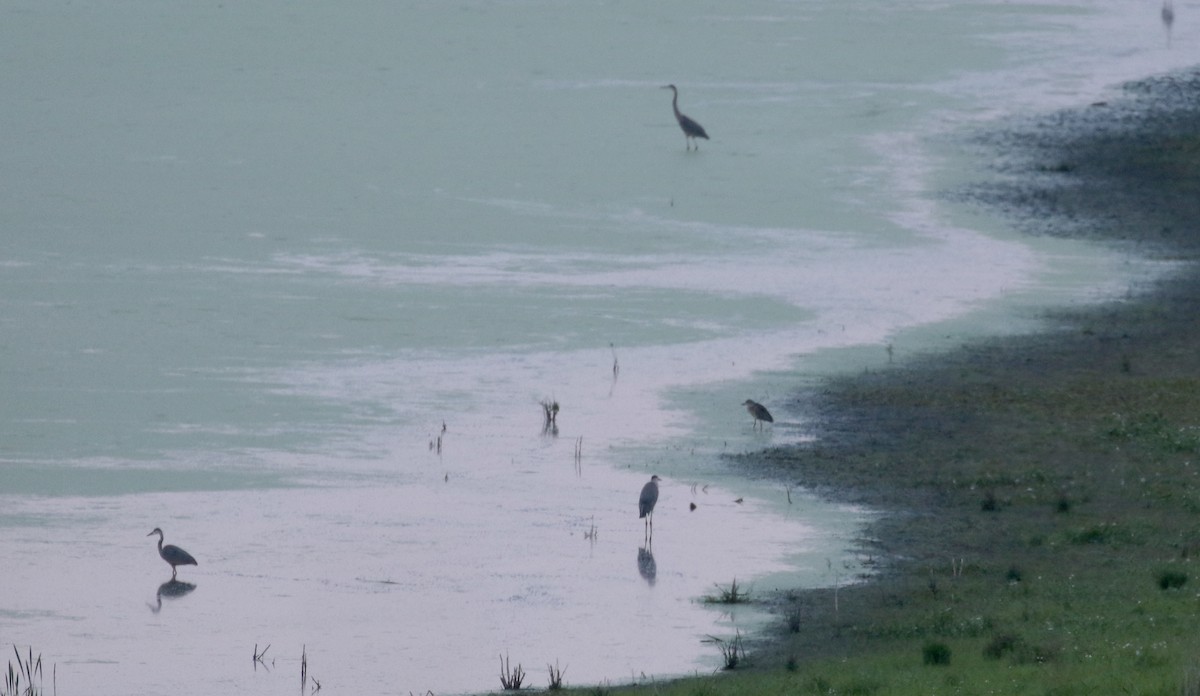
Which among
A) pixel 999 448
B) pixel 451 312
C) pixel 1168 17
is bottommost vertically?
pixel 999 448

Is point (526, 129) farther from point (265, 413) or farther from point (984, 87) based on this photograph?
point (265, 413)

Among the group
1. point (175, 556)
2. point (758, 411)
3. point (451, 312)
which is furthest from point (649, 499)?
point (451, 312)

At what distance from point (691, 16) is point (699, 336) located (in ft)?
80.6

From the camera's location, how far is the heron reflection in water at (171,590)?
11543 millimetres

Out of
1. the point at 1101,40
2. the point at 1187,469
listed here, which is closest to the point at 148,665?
the point at 1187,469

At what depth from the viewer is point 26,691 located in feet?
32.0

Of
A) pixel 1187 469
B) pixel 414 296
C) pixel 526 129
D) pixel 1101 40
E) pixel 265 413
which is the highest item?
pixel 1101 40

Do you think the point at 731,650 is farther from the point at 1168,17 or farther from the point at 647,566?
the point at 1168,17

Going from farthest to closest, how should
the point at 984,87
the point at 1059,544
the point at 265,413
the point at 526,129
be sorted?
the point at 984,87 → the point at 526,129 → the point at 265,413 → the point at 1059,544

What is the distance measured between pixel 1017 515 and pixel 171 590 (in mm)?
5330

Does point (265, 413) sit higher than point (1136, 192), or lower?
lower

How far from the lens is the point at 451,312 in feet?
63.4

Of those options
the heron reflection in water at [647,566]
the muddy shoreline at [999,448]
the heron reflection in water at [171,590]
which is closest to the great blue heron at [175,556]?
the heron reflection in water at [171,590]

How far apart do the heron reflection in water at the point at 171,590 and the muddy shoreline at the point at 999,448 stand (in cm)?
338
